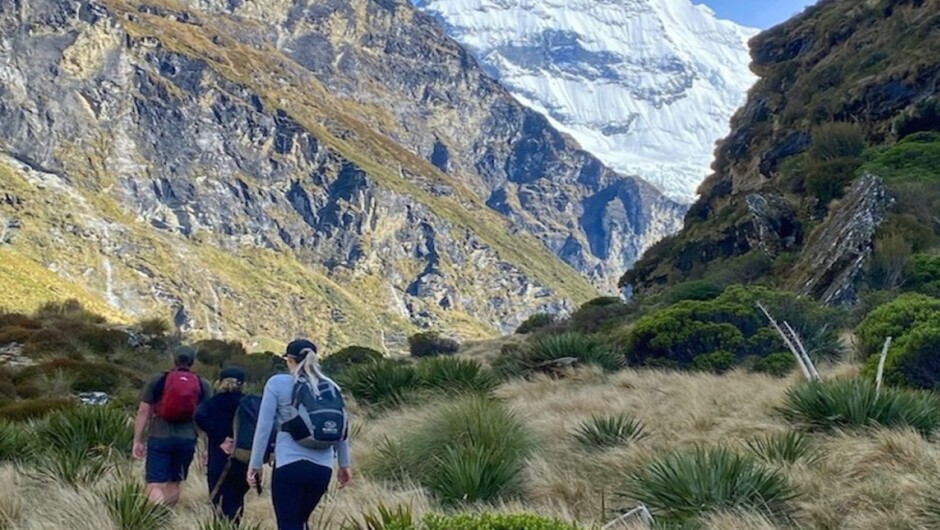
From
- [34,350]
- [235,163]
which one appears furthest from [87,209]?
[34,350]

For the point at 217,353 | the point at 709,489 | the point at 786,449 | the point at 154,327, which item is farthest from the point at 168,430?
the point at 154,327

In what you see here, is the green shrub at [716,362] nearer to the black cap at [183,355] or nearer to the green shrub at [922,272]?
the green shrub at [922,272]

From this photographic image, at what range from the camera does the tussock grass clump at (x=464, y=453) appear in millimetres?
6934

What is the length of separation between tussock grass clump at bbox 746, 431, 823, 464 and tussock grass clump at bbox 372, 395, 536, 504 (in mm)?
2003

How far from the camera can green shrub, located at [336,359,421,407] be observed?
42.6ft

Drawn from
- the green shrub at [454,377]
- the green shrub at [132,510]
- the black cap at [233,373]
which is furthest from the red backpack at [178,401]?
the green shrub at [454,377]

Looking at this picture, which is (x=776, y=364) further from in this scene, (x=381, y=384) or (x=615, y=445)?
(x=615, y=445)

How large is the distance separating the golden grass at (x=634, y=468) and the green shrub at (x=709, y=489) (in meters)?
0.16

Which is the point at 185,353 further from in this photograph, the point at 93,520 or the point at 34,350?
the point at 34,350

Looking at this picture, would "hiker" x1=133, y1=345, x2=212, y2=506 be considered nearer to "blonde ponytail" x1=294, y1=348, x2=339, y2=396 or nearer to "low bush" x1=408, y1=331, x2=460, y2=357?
"blonde ponytail" x1=294, y1=348, x2=339, y2=396

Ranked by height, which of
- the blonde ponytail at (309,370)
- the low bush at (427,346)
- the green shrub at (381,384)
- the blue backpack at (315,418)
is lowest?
the low bush at (427,346)

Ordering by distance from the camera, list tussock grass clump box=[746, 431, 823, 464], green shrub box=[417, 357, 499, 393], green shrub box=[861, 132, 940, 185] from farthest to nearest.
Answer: green shrub box=[861, 132, 940, 185] < green shrub box=[417, 357, 499, 393] < tussock grass clump box=[746, 431, 823, 464]

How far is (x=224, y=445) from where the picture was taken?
265 inches

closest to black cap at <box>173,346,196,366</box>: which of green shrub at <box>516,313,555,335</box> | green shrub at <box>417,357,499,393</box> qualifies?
green shrub at <box>417,357,499,393</box>
